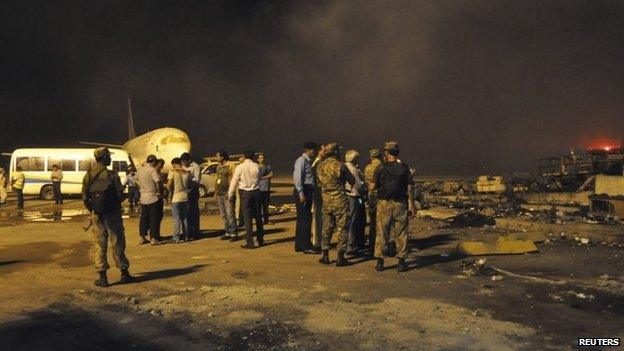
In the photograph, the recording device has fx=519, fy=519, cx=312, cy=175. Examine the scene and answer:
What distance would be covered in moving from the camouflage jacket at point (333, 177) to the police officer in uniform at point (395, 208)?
70cm

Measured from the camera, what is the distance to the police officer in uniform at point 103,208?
265 inches

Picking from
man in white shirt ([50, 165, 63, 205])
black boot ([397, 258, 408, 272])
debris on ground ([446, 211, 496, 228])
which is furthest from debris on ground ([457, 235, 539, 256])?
man in white shirt ([50, 165, 63, 205])

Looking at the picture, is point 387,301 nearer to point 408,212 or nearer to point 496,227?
point 408,212

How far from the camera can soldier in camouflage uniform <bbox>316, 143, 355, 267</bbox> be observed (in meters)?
7.82

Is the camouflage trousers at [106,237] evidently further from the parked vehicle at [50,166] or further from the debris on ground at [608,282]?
the parked vehicle at [50,166]

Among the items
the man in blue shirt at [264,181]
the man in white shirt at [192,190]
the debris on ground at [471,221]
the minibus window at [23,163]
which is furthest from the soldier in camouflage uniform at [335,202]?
the minibus window at [23,163]

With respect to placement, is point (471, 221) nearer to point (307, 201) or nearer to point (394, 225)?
point (307, 201)

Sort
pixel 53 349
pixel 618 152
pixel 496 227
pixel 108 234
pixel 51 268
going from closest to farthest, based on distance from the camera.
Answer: pixel 53 349 → pixel 108 234 → pixel 51 268 → pixel 496 227 → pixel 618 152

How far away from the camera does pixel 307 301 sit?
232 inches

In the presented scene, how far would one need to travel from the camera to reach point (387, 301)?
5.82 m

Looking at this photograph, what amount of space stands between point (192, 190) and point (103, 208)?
13.7ft

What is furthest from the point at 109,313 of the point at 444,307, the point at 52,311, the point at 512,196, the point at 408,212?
the point at 512,196

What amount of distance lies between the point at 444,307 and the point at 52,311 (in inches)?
169

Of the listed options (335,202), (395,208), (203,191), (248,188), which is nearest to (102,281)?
(248,188)
